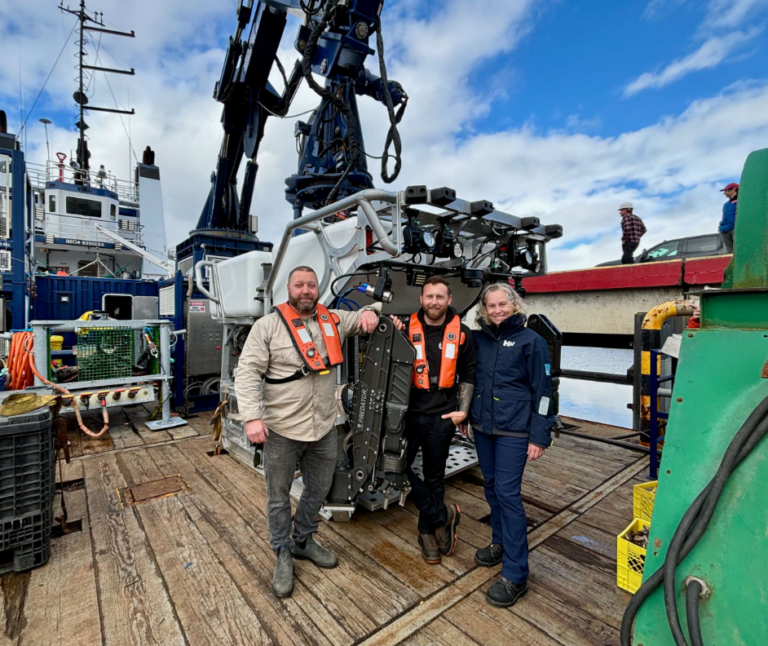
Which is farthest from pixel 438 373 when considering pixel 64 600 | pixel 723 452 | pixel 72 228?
pixel 72 228

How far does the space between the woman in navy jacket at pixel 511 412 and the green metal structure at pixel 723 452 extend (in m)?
0.86

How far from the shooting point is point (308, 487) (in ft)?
8.08

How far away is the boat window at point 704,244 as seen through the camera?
703 cm

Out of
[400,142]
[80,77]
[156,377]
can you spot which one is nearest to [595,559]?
[400,142]

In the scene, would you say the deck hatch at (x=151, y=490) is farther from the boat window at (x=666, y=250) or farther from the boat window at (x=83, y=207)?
the boat window at (x=83, y=207)

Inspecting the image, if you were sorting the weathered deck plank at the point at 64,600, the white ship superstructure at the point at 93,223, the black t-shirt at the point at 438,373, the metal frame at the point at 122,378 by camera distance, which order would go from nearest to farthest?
the weathered deck plank at the point at 64,600, the black t-shirt at the point at 438,373, the metal frame at the point at 122,378, the white ship superstructure at the point at 93,223

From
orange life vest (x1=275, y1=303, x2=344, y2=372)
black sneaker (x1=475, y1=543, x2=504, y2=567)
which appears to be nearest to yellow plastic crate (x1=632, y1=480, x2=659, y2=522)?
black sneaker (x1=475, y1=543, x2=504, y2=567)

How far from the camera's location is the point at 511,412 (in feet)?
6.98

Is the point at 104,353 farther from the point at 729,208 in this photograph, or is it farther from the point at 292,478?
the point at 729,208

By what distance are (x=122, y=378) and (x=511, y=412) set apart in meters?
5.01

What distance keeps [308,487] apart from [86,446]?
3755 millimetres

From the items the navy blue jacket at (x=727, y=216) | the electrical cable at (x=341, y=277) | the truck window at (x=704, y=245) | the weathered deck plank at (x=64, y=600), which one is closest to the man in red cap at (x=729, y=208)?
the navy blue jacket at (x=727, y=216)

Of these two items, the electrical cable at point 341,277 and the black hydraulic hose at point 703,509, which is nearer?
the black hydraulic hose at point 703,509

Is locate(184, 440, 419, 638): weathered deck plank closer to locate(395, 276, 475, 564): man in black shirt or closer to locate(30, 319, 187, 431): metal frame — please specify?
locate(395, 276, 475, 564): man in black shirt
